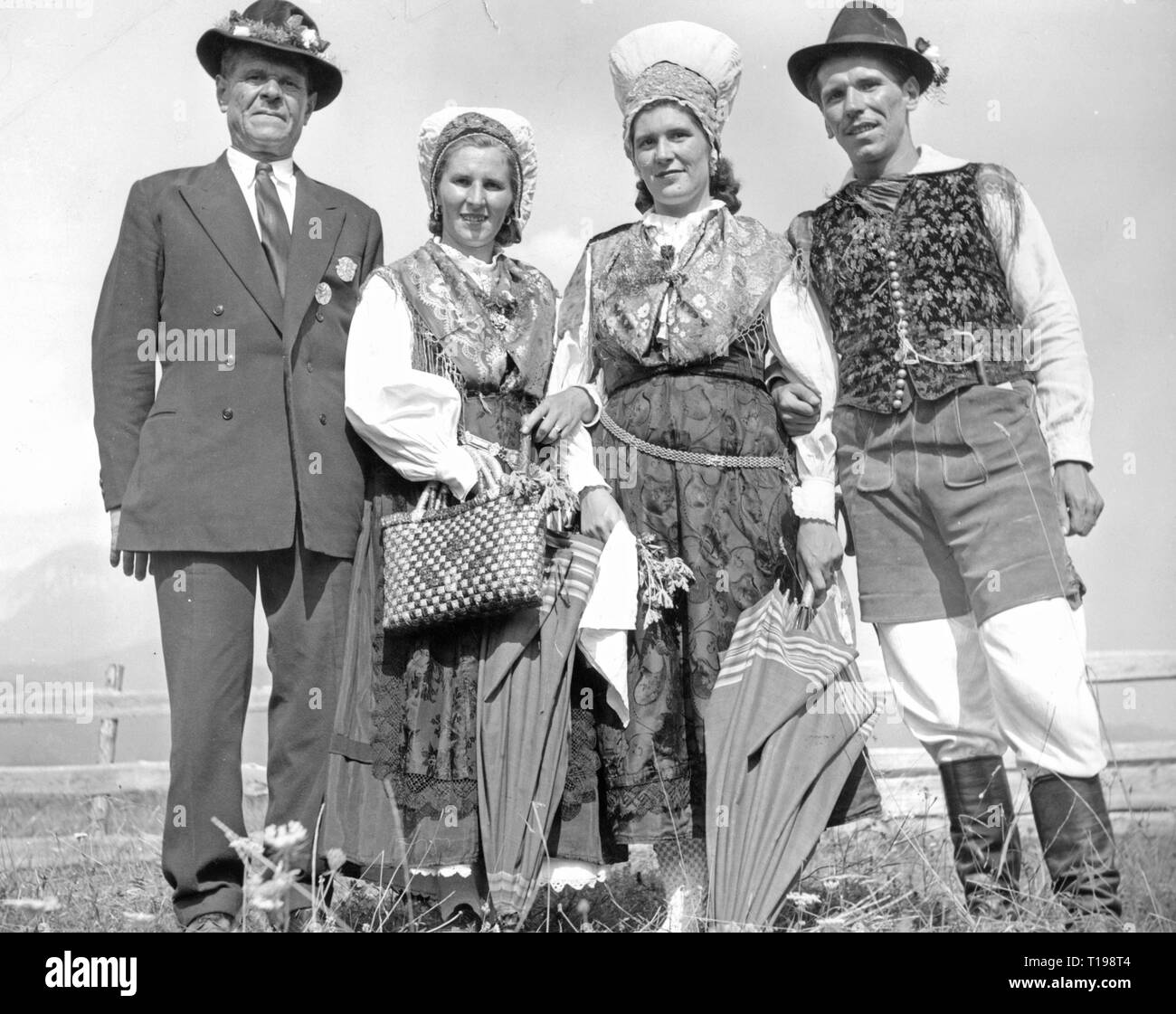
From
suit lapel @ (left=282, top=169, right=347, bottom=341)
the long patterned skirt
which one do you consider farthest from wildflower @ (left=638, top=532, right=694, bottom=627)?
suit lapel @ (left=282, top=169, right=347, bottom=341)

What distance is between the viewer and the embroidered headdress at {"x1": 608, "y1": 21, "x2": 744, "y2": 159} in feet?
14.0

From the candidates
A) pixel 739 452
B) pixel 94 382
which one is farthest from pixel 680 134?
pixel 94 382

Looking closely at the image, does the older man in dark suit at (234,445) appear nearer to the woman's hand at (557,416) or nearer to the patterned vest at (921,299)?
the woman's hand at (557,416)

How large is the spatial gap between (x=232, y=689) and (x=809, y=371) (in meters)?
1.99

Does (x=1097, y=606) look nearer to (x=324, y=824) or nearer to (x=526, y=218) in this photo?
(x=526, y=218)

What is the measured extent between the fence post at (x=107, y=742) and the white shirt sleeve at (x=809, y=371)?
16.8ft

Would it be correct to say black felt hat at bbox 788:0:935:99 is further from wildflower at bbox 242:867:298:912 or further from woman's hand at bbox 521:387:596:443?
wildflower at bbox 242:867:298:912

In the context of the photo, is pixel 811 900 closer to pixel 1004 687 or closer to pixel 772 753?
pixel 772 753

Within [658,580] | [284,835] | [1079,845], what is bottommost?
[1079,845]

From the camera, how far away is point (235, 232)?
4.25 meters

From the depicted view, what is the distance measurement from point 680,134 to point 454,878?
2.35 meters

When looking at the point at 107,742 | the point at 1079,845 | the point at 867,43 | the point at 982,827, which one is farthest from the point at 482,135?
the point at 107,742

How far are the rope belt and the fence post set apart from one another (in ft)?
15.8
